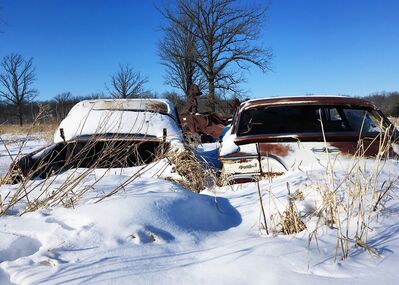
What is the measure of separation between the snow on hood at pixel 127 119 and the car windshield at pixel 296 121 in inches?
37.6

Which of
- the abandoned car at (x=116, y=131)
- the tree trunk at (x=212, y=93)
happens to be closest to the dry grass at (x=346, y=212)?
the abandoned car at (x=116, y=131)

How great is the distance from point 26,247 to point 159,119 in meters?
3.38

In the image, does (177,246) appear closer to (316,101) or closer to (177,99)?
(316,101)

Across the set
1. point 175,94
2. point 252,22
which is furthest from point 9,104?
point 252,22

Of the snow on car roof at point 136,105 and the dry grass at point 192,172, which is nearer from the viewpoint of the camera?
the dry grass at point 192,172

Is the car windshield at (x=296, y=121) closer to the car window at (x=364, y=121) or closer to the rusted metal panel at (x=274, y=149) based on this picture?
the car window at (x=364, y=121)

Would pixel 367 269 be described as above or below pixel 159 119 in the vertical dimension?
below

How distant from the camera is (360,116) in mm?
5422

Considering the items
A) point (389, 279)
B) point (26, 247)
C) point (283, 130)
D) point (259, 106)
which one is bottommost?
point (389, 279)

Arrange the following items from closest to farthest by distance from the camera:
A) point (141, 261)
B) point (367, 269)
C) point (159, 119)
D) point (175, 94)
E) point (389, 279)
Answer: point (389, 279)
point (367, 269)
point (141, 261)
point (159, 119)
point (175, 94)

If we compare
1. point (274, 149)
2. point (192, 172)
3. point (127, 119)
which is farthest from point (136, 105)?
point (274, 149)

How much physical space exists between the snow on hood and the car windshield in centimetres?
96

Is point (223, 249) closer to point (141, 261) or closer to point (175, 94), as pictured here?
point (141, 261)

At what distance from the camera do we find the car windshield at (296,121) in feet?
14.5
